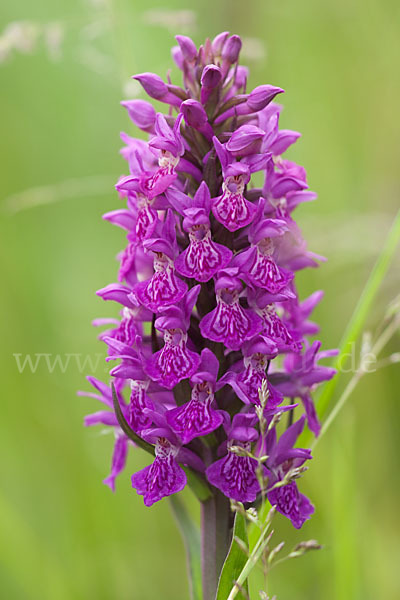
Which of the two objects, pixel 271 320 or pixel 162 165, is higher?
pixel 162 165

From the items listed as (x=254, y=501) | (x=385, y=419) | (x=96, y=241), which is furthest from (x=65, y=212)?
(x=254, y=501)

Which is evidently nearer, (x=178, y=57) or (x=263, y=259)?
(x=263, y=259)

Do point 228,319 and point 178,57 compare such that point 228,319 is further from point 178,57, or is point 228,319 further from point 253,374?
point 178,57

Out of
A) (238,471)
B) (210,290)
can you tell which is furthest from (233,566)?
(210,290)

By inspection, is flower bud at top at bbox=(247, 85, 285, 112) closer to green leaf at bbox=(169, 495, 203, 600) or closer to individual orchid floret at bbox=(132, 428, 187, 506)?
individual orchid floret at bbox=(132, 428, 187, 506)

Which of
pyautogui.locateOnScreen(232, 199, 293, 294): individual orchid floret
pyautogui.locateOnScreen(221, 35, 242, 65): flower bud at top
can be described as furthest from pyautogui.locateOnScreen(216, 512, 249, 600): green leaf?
pyautogui.locateOnScreen(221, 35, 242, 65): flower bud at top

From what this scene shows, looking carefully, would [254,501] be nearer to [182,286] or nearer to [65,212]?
[182,286]

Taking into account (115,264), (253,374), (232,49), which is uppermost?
(232,49)
